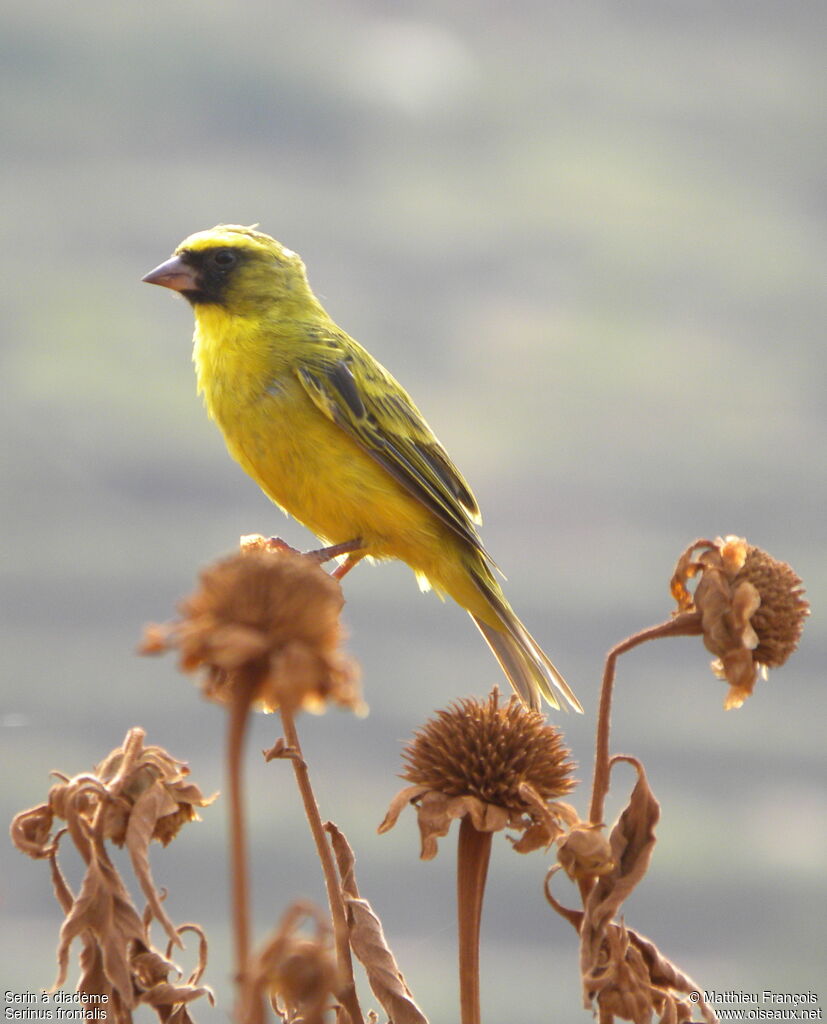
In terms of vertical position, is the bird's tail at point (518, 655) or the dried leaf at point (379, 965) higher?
the bird's tail at point (518, 655)

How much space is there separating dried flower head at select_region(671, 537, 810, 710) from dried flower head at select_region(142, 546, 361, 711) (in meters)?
0.73

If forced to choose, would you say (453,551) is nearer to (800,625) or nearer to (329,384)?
(329,384)

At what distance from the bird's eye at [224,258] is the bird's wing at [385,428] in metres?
0.37

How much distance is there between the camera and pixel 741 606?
1.47 meters

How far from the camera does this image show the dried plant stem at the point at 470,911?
4.77 feet

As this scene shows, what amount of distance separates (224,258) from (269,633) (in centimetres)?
345

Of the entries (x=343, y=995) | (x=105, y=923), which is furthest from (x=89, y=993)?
(x=343, y=995)

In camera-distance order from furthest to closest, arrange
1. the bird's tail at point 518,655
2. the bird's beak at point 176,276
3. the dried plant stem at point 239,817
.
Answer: the bird's beak at point 176,276, the bird's tail at point 518,655, the dried plant stem at point 239,817

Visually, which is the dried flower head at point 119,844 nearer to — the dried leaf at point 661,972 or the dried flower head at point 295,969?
the dried flower head at point 295,969

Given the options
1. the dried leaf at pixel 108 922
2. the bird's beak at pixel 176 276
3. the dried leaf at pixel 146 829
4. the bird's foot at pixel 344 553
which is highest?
the bird's beak at pixel 176 276

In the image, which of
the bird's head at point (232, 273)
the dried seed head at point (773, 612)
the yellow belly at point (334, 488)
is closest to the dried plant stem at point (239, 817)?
the dried seed head at point (773, 612)

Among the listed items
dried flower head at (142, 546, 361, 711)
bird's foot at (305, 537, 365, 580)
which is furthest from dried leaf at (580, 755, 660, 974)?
bird's foot at (305, 537, 365, 580)

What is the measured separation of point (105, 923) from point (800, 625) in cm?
85

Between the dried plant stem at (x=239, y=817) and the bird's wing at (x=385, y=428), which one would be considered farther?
the bird's wing at (x=385, y=428)
